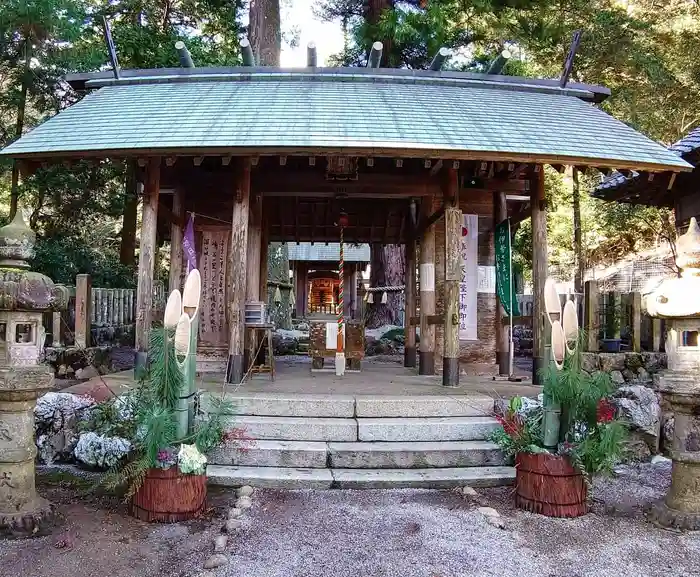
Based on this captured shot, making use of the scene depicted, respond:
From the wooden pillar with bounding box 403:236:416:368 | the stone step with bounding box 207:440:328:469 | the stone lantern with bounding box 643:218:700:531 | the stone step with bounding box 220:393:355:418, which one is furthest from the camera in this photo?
the wooden pillar with bounding box 403:236:416:368

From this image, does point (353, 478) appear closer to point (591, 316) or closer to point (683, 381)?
point (683, 381)

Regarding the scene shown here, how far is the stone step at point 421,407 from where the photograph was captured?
6238 mm

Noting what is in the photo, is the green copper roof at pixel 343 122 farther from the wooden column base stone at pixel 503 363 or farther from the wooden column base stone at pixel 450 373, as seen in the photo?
the wooden column base stone at pixel 503 363

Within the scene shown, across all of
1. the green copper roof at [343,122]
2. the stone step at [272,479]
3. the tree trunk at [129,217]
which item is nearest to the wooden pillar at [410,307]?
the green copper roof at [343,122]

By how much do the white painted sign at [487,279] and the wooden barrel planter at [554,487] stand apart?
5.32m

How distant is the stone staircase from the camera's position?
522cm

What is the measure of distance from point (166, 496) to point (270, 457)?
1316 mm

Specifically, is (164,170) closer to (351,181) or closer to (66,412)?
(351,181)

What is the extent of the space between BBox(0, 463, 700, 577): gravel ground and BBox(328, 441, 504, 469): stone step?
1.46 feet

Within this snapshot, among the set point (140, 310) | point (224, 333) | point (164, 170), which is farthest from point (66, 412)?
point (164, 170)

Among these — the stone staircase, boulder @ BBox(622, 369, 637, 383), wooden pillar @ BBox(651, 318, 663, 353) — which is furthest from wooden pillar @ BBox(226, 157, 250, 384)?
wooden pillar @ BBox(651, 318, 663, 353)

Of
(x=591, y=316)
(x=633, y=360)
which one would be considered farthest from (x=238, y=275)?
(x=633, y=360)

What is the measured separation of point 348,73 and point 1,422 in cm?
732

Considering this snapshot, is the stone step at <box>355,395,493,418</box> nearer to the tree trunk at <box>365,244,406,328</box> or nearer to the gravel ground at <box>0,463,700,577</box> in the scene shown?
the gravel ground at <box>0,463,700,577</box>
